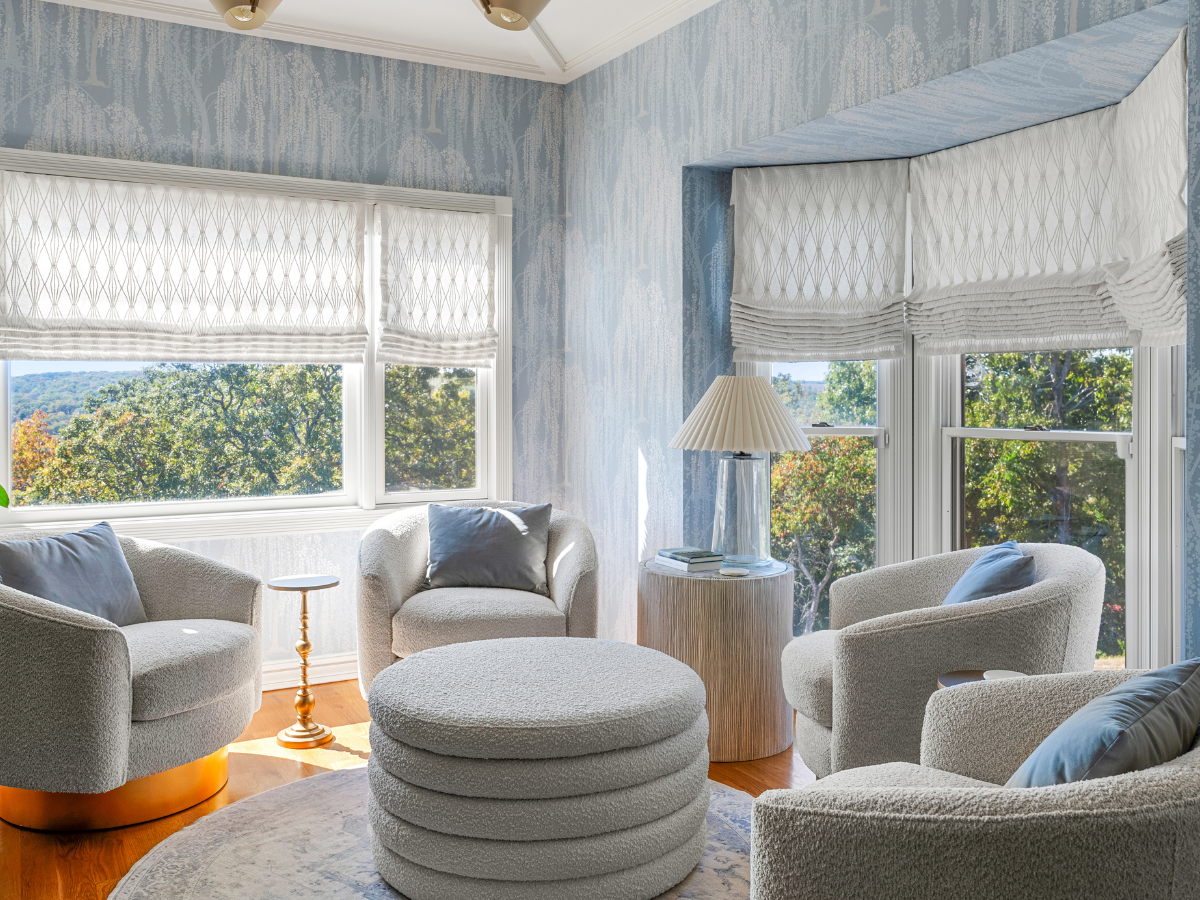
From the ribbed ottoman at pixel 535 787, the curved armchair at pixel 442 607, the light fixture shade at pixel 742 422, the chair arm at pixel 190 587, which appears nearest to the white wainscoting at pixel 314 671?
the curved armchair at pixel 442 607

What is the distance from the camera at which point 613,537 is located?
4.30 metres

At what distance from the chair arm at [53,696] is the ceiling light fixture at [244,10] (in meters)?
1.49

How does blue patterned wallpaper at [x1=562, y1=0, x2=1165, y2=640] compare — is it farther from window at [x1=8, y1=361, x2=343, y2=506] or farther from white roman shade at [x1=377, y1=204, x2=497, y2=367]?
window at [x1=8, y1=361, x2=343, y2=506]

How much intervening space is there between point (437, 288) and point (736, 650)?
212 centimetres

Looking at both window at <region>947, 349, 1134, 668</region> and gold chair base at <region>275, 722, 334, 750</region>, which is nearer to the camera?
window at <region>947, 349, 1134, 668</region>

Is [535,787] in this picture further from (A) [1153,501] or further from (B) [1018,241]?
(B) [1018,241]

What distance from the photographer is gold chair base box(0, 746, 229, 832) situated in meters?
2.64

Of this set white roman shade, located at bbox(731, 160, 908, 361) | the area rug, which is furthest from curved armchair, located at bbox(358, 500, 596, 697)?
white roman shade, located at bbox(731, 160, 908, 361)

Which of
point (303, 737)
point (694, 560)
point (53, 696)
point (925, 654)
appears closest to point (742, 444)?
point (694, 560)

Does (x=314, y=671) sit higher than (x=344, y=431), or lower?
lower

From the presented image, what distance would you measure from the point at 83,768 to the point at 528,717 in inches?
47.9

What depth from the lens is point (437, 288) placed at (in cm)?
434

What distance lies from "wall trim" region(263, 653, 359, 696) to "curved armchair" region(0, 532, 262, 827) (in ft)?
3.32

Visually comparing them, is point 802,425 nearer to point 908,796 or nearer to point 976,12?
point 976,12
